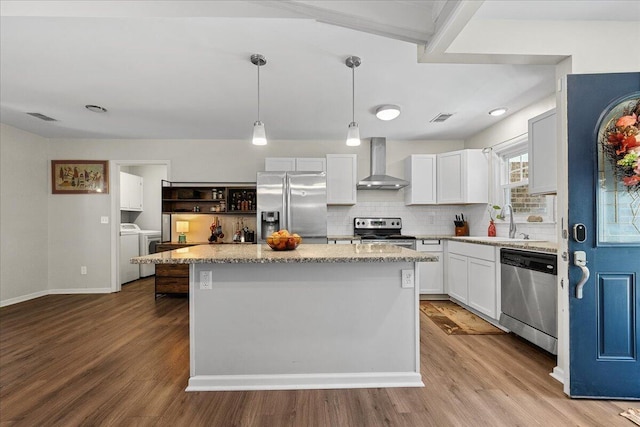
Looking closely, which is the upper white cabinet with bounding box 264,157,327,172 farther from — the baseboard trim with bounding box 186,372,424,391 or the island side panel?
the baseboard trim with bounding box 186,372,424,391

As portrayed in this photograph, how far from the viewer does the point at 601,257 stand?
80.9 inches

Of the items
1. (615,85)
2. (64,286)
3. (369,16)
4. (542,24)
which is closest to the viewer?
(369,16)

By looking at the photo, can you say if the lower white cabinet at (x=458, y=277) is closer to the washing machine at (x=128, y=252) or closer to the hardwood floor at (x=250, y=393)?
the hardwood floor at (x=250, y=393)

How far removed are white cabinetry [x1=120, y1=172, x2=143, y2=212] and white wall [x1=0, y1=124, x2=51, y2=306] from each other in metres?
1.18

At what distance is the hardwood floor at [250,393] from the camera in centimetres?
186

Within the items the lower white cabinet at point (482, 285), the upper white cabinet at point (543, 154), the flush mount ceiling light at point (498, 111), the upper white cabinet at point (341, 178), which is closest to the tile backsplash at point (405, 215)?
the upper white cabinet at point (341, 178)

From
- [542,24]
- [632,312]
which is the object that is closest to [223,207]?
[542,24]

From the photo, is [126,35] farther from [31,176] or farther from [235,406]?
[31,176]

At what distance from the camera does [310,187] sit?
461 centimetres

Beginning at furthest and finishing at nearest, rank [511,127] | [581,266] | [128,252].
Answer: [128,252]
[511,127]
[581,266]

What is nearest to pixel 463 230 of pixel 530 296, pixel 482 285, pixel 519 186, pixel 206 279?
pixel 519 186

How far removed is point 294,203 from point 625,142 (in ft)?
11.4

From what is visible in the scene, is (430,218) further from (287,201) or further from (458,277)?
(287,201)

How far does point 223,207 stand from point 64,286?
2.84 m
